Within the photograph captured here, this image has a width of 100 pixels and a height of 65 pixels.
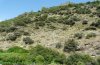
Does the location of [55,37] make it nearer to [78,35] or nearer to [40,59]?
[78,35]

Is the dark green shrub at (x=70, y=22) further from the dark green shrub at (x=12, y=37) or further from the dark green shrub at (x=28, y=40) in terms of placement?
the dark green shrub at (x=28, y=40)

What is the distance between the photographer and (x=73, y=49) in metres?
45.4

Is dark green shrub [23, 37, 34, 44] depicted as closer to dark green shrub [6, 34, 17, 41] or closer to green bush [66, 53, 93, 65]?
dark green shrub [6, 34, 17, 41]

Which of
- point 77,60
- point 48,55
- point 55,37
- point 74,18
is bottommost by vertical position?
point 77,60

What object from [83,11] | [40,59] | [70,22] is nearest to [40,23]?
[70,22]

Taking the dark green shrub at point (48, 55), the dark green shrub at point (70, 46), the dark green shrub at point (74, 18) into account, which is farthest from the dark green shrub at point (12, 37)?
the dark green shrub at point (48, 55)

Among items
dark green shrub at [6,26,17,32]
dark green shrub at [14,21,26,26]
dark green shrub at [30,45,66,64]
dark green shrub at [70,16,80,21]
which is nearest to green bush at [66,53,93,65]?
dark green shrub at [30,45,66,64]

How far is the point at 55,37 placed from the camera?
54.2 m

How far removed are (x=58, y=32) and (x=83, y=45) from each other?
1034 centimetres

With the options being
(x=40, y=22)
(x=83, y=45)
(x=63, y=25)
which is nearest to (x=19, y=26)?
(x=40, y=22)

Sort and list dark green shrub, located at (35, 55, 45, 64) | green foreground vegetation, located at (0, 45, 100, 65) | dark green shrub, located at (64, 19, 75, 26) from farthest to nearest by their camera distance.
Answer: dark green shrub, located at (64, 19, 75, 26) < dark green shrub, located at (35, 55, 45, 64) < green foreground vegetation, located at (0, 45, 100, 65)

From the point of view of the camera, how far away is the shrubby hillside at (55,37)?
37906mm

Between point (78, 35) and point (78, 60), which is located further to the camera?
point (78, 35)

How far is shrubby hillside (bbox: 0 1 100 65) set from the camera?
37.9 meters
